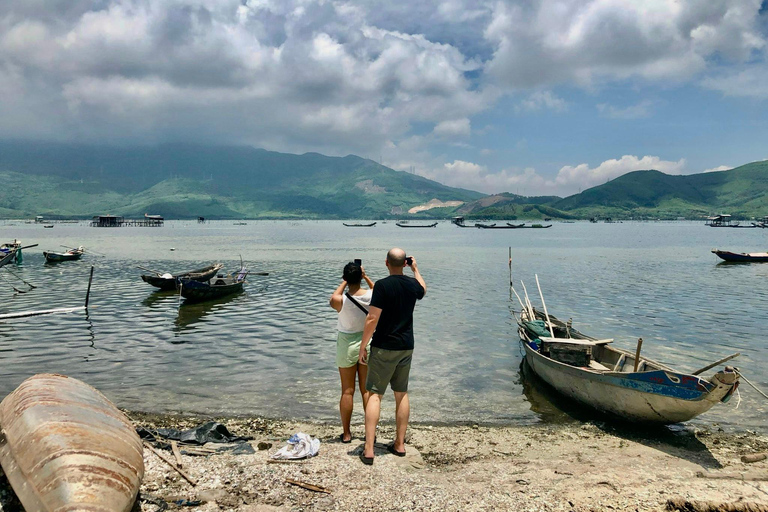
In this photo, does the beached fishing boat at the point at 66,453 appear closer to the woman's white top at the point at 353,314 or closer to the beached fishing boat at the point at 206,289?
the woman's white top at the point at 353,314

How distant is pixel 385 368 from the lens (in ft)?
24.6

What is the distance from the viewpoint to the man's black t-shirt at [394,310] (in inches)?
287

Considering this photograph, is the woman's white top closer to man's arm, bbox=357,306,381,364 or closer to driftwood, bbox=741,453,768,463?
man's arm, bbox=357,306,381,364

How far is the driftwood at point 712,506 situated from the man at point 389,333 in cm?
422

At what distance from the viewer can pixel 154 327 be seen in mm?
21172

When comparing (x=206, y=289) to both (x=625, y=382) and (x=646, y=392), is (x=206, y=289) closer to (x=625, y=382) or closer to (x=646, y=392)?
(x=625, y=382)

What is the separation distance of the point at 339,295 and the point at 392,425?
4304mm

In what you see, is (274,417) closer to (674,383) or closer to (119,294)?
(674,383)

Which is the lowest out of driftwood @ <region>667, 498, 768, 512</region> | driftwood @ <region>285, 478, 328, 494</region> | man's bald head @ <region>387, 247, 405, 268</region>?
driftwood @ <region>667, 498, 768, 512</region>

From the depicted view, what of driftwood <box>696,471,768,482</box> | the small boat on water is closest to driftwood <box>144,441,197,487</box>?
driftwood <box>696,471,768,482</box>

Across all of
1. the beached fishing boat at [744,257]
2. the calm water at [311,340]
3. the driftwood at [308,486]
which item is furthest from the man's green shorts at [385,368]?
the beached fishing boat at [744,257]

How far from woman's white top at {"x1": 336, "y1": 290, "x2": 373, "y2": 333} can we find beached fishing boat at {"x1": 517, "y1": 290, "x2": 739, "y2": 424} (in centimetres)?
616

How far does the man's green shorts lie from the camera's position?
295 inches

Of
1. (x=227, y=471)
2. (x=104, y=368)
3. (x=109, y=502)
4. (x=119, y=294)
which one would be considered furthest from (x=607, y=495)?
(x=119, y=294)
